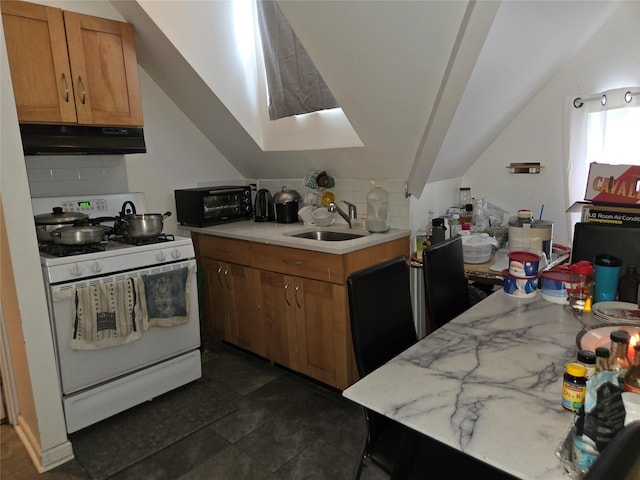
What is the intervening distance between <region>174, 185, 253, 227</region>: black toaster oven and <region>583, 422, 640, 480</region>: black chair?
2.72 metres

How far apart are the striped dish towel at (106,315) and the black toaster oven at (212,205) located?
2.84 feet

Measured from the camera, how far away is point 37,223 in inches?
88.2

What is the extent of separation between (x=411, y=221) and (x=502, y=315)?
46.1 inches

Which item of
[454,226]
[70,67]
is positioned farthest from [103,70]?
[454,226]

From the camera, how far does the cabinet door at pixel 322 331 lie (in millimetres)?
2270

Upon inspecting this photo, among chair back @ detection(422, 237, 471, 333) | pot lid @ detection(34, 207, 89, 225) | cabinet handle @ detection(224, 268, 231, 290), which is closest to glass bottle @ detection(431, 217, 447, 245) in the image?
chair back @ detection(422, 237, 471, 333)

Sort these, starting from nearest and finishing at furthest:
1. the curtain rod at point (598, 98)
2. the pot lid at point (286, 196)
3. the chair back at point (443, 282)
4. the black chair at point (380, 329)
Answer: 1. the black chair at point (380, 329)
2. the chair back at point (443, 282)
3. the curtain rod at point (598, 98)
4. the pot lid at point (286, 196)

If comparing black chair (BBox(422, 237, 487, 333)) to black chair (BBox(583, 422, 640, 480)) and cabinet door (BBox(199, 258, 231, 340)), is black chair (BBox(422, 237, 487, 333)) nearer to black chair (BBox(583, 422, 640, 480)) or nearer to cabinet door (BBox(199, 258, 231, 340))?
black chair (BBox(583, 422, 640, 480))

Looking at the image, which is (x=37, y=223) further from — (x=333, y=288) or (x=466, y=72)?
(x=466, y=72)

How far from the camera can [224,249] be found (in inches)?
113

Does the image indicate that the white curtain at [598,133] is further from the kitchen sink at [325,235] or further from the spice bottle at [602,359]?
the spice bottle at [602,359]

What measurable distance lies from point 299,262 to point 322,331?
0.41 m

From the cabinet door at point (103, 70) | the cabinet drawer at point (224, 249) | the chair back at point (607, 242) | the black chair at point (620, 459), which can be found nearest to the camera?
the black chair at point (620, 459)

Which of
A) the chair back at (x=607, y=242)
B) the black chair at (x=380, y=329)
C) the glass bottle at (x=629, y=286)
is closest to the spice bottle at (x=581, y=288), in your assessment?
the glass bottle at (x=629, y=286)
